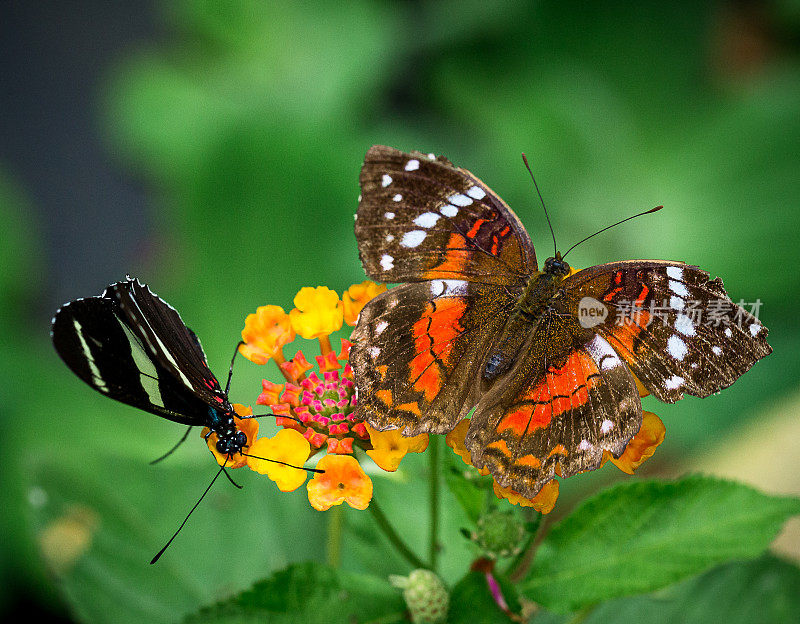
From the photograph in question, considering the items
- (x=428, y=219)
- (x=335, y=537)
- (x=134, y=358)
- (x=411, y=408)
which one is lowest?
(x=335, y=537)

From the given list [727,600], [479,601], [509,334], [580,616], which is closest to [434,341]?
[509,334]

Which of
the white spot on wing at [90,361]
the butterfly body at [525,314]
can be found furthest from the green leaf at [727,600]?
the white spot on wing at [90,361]

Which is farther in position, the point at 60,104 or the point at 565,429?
the point at 60,104

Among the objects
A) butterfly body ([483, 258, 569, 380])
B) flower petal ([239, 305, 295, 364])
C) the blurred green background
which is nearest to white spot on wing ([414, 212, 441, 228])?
butterfly body ([483, 258, 569, 380])

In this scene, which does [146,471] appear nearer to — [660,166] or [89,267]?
[89,267]

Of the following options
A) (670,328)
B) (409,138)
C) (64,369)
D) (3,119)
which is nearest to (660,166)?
(409,138)

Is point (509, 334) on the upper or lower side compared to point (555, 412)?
upper

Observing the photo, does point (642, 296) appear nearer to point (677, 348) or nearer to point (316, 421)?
point (677, 348)
